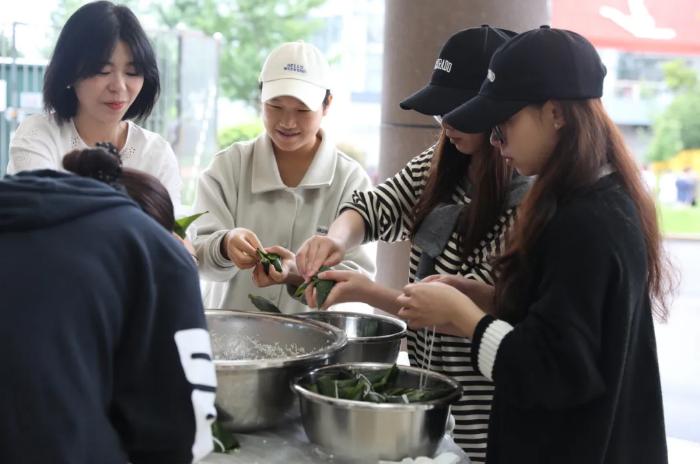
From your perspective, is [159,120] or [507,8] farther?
[159,120]

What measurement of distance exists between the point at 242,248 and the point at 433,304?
858 millimetres

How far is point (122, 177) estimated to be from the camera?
5.19 feet

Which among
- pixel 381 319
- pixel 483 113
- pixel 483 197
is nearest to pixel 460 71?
pixel 483 197

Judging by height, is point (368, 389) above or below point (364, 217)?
below

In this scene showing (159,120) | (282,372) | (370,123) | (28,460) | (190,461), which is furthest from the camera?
(370,123)

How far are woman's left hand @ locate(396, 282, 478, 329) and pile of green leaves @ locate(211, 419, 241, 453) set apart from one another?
45cm

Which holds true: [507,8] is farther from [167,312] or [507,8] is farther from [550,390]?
[167,312]

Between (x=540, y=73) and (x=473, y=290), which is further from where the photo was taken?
(x=473, y=290)

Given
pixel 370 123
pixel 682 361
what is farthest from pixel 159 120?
pixel 370 123

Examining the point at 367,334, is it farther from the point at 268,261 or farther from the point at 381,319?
the point at 268,261

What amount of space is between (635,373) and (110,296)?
1.03 meters

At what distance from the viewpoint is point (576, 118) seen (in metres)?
1.73

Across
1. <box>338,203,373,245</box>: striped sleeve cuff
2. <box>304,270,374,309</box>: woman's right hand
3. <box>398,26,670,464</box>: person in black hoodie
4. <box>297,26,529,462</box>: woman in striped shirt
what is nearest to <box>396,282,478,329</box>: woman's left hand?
<box>398,26,670,464</box>: person in black hoodie

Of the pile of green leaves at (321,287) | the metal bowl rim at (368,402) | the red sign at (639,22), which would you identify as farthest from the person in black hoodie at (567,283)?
the red sign at (639,22)
